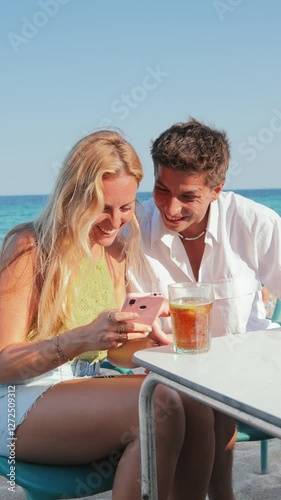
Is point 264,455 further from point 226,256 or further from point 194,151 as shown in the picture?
point 194,151

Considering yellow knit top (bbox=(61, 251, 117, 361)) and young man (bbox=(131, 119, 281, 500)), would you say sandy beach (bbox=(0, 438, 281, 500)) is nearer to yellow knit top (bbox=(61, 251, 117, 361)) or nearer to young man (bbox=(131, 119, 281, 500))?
young man (bbox=(131, 119, 281, 500))

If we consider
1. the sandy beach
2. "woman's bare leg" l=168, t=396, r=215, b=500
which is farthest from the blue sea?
"woman's bare leg" l=168, t=396, r=215, b=500

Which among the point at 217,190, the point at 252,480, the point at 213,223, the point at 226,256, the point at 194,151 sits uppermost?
the point at 194,151

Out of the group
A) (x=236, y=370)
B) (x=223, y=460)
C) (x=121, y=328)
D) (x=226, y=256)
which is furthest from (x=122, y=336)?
(x=226, y=256)

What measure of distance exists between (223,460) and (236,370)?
34.8 inches

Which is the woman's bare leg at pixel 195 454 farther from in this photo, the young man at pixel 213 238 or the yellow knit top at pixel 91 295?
the young man at pixel 213 238

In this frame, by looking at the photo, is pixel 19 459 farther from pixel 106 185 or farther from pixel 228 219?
pixel 228 219

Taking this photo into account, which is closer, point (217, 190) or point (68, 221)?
point (68, 221)

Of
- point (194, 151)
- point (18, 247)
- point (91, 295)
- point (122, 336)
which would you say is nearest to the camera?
point (122, 336)

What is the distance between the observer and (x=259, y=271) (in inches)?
101

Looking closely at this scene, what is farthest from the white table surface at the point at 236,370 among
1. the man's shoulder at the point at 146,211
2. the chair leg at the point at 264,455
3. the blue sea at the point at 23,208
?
the blue sea at the point at 23,208

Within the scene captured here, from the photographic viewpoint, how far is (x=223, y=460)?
2242mm

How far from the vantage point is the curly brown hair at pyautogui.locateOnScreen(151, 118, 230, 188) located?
7.59 feet

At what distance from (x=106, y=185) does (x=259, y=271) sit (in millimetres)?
777
